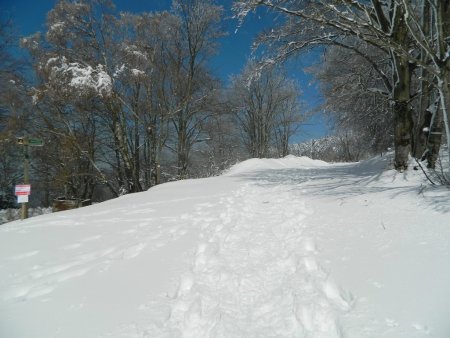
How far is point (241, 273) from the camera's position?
2.41 metres

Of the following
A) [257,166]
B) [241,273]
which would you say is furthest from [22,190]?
[257,166]

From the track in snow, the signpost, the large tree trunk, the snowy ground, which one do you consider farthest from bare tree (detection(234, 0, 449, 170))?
the signpost

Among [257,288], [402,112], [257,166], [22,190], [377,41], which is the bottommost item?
[257,288]

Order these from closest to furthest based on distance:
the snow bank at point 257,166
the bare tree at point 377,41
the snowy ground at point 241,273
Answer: the snowy ground at point 241,273 < the bare tree at point 377,41 < the snow bank at point 257,166

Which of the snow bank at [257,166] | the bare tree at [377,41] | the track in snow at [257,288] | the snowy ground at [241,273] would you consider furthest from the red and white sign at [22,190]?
the snow bank at [257,166]

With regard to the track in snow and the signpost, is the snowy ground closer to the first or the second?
the track in snow

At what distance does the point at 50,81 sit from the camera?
981cm

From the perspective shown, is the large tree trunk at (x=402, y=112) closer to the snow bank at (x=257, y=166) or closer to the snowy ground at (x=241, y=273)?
the snowy ground at (x=241, y=273)

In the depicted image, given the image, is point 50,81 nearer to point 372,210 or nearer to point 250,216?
point 250,216

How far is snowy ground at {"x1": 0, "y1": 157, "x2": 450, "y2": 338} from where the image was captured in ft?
5.49

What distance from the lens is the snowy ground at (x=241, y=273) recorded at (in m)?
1.67

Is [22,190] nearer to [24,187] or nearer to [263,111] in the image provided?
[24,187]

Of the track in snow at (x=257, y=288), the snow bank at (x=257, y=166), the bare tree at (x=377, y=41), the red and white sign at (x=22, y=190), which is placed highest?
the bare tree at (x=377, y=41)

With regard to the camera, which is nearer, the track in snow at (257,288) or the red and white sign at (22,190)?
the track in snow at (257,288)
